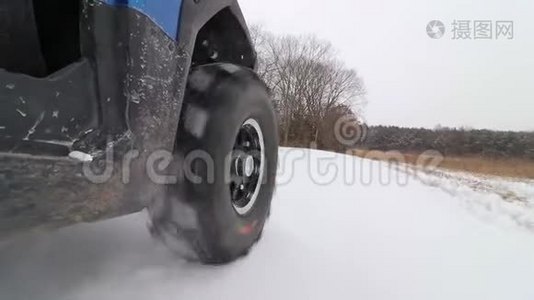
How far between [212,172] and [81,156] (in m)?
0.63

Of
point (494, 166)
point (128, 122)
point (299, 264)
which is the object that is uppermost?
point (128, 122)

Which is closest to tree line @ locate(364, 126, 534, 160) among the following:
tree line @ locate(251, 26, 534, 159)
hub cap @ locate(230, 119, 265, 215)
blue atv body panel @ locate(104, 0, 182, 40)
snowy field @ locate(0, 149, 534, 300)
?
tree line @ locate(251, 26, 534, 159)

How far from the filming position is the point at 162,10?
136 cm

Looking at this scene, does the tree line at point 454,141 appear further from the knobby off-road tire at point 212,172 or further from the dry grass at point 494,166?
the knobby off-road tire at point 212,172

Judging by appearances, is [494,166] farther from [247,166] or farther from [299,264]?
[247,166]

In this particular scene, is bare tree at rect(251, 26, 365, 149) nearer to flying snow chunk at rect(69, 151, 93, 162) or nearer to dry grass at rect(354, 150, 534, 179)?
dry grass at rect(354, 150, 534, 179)

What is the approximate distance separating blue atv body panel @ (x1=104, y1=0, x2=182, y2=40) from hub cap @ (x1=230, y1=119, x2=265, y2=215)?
65 centimetres

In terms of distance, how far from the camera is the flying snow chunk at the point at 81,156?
1.10 m

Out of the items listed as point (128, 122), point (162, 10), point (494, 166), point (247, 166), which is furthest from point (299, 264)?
point (494, 166)

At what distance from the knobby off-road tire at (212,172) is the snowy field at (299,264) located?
148mm

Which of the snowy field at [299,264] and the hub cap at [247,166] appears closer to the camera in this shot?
the snowy field at [299,264]

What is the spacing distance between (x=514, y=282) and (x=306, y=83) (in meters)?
43.5

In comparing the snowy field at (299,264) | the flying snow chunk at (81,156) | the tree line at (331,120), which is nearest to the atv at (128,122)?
the flying snow chunk at (81,156)

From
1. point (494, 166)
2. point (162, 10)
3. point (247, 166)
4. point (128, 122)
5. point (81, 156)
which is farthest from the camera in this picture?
point (494, 166)
